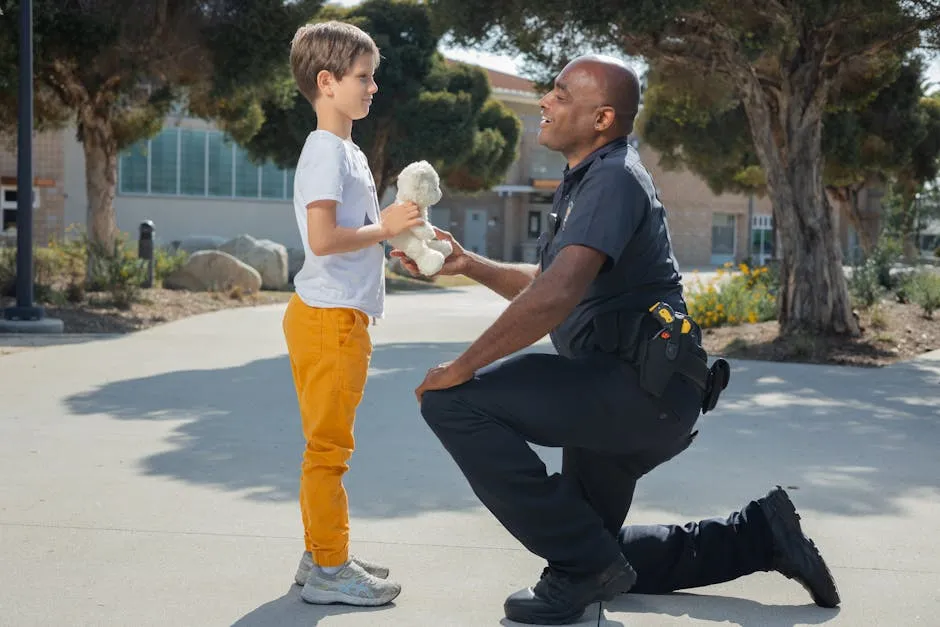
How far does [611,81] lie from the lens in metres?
3.51

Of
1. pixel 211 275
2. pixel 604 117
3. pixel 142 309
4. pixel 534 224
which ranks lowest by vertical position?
pixel 142 309

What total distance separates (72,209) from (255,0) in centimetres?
2189

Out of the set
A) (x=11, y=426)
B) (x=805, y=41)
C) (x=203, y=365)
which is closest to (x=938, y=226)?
(x=805, y=41)

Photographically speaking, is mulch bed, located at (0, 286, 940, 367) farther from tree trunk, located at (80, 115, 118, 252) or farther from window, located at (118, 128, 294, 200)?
window, located at (118, 128, 294, 200)

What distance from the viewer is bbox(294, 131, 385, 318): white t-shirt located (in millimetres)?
3566

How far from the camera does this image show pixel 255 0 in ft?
49.0

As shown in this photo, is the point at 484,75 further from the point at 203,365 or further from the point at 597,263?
the point at 597,263

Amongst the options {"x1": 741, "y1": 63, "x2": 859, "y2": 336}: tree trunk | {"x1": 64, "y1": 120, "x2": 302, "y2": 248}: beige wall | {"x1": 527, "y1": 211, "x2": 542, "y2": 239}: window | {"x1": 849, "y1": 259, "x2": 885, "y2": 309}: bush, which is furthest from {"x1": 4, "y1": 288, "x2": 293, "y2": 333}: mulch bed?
{"x1": 527, "y1": 211, "x2": 542, "y2": 239}: window

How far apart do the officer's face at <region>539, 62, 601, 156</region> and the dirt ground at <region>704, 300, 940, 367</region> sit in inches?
322

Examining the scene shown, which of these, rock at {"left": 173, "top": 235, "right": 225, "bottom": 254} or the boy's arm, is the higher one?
the boy's arm

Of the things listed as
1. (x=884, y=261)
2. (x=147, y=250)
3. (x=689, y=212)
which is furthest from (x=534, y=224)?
(x=147, y=250)

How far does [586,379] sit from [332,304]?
81cm

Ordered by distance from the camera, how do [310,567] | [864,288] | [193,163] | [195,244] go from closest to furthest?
[310,567] < [864,288] < [195,244] < [193,163]

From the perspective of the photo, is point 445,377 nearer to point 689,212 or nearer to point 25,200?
point 25,200
